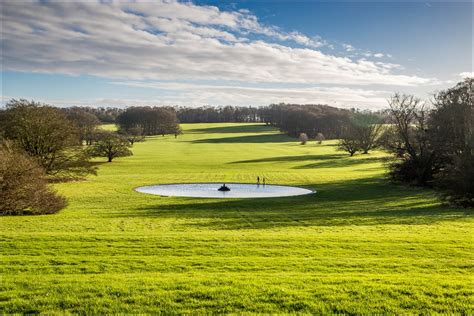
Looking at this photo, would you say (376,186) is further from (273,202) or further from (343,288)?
(343,288)

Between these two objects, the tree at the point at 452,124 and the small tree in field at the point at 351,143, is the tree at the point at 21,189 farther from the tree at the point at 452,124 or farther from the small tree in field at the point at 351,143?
the small tree in field at the point at 351,143

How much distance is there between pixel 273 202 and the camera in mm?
38781

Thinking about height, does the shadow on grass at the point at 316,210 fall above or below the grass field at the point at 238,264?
below

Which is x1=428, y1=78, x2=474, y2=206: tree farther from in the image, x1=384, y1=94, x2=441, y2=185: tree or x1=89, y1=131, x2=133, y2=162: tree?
x1=89, y1=131, x2=133, y2=162: tree

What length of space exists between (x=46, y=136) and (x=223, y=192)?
24.4m

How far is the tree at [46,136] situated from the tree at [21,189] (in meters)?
24.0

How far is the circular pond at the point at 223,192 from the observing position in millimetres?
44750

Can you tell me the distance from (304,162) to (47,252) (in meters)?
77.0

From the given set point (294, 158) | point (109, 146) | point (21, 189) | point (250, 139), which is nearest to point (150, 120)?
point (250, 139)

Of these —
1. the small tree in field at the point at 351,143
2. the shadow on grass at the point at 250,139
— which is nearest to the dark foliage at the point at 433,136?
the small tree in field at the point at 351,143

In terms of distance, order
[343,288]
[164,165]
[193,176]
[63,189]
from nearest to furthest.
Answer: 1. [343,288]
2. [63,189]
3. [193,176]
4. [164,165]

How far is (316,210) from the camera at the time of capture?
110 feet

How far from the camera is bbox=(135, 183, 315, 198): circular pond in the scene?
4475cm

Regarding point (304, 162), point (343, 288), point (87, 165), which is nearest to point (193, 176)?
point (87, 165)
